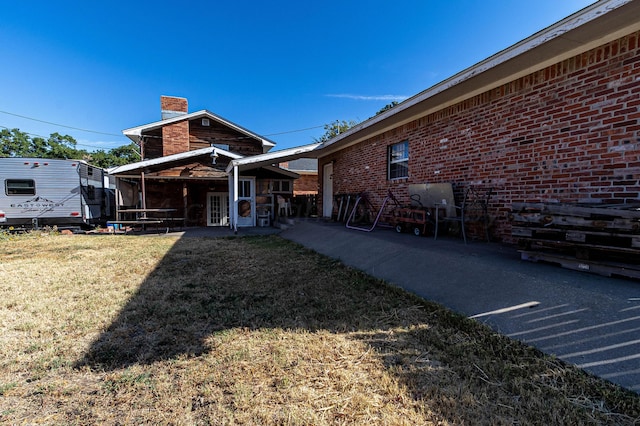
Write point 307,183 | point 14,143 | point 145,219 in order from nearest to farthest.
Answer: point 145,219 < point 307,183 < point 14,143

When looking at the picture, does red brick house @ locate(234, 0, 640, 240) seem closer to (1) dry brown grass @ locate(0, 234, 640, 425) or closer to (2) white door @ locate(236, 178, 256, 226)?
(1) dry brown grass @ locate(0, 234, 640, 425)

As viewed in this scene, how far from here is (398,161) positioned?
317 inches

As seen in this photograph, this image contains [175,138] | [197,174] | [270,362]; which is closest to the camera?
[270,362]

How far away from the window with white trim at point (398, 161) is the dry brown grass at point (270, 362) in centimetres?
439

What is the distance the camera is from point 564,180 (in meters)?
4.26

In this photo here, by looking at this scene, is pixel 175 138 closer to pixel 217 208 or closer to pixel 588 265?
pixel 217 208

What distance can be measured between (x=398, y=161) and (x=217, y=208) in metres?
11.2

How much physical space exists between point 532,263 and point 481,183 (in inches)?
91.5

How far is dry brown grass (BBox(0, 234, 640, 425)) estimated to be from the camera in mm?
1788

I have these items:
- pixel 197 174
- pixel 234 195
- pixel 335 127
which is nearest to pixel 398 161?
pixel 234 195

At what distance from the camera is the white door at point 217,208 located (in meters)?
15.7

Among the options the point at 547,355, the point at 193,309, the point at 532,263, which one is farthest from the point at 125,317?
the point at 532,263

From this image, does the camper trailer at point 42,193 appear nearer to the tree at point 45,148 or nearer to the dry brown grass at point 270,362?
the dry brown grass at point 270,362

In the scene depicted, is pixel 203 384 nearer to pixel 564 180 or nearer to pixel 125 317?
pixel 125 317
